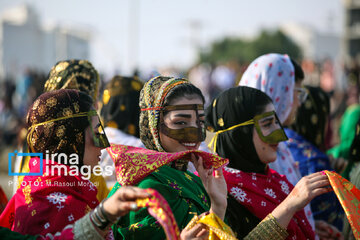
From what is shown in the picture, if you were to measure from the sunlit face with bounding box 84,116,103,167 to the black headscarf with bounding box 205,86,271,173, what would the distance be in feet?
2.84

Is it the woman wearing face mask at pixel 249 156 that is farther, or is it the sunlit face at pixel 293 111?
the sunlit face at pixel 293 111

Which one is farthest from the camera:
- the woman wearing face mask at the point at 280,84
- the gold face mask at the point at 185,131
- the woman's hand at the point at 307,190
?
the woman wearing face mask at the point at 280,84

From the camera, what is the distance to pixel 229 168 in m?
3.15

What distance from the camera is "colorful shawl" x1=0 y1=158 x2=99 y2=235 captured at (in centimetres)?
231

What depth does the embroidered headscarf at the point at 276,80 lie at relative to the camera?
402cm

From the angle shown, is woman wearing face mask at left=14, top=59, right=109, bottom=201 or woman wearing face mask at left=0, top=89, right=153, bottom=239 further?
woman wearing face mask at left=14, top=59, right=109, bottom=201

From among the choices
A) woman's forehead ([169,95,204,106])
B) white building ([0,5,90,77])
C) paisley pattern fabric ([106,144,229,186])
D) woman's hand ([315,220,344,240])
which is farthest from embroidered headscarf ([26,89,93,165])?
white building ([0,5,90,77])

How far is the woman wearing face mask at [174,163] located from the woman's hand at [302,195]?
0.39 m

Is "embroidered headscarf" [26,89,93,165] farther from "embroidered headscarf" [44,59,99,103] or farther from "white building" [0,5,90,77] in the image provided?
"white building" [0,5,90,77]

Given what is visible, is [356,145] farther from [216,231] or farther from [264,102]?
[216,231]

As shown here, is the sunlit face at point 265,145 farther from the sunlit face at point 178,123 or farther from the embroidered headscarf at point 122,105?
the embroidered headscarf at point 122,105

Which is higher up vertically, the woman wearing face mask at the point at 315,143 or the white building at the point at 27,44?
the woman wearing face mask at the point at 315,143

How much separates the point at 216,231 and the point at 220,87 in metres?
16.0

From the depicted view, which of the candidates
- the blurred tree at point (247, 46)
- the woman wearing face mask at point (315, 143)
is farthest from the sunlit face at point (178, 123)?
the blurred tree at point (247, 46)
